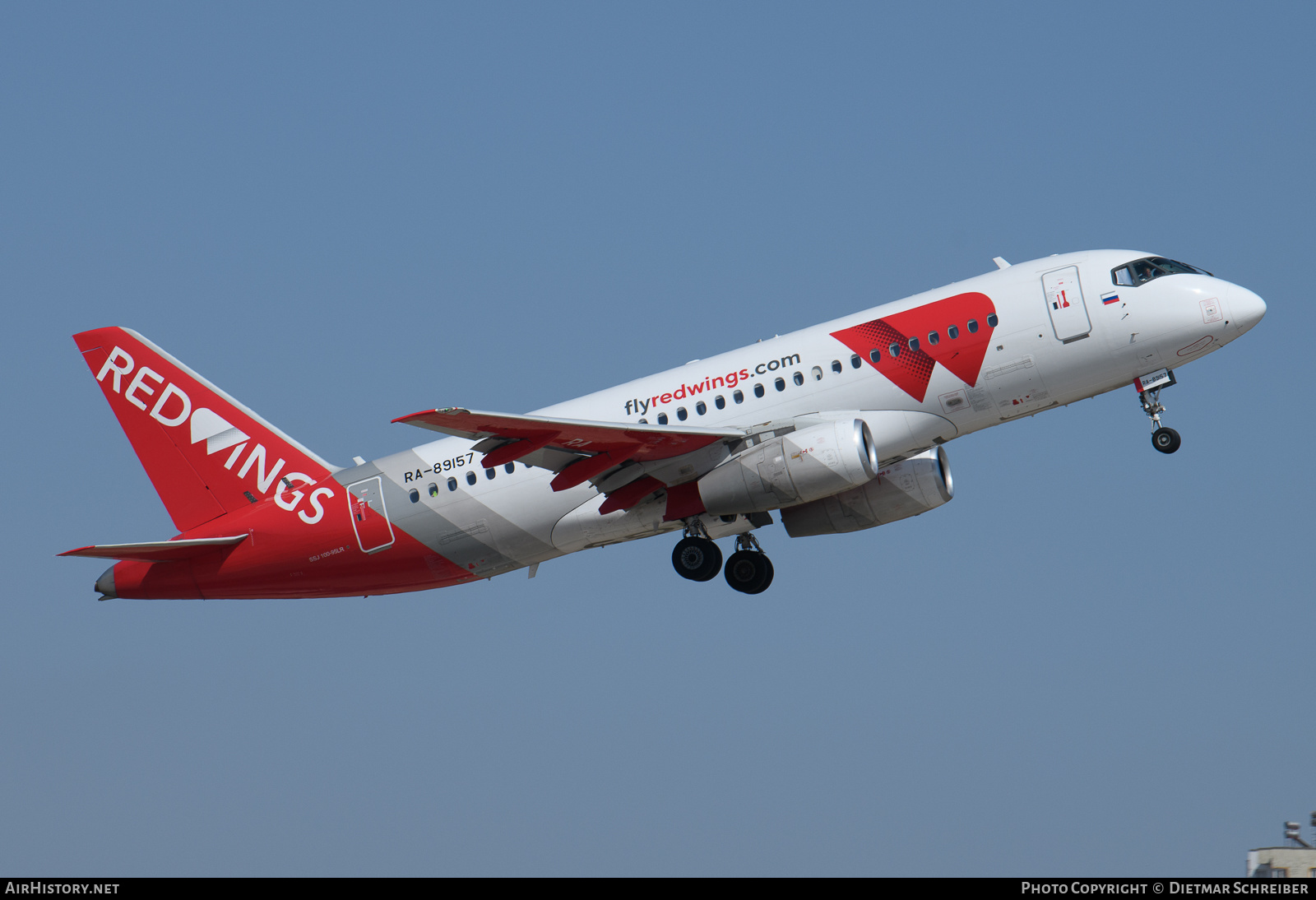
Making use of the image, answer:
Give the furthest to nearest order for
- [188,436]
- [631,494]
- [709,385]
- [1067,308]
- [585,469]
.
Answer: [188,436] → [631,494] → [709,385] → [585,469] → [1067,308]

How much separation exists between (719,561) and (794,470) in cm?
471

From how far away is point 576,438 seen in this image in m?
34.7

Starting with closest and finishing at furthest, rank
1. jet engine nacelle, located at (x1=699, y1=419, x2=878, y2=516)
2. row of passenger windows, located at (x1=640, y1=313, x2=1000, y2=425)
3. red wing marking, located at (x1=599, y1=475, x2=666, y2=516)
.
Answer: jet engine nacelle, located at (x1=699, y1=419, x2=878, y2=516), row of passenger windows, located at (x1=640, y1=313, x2=1000, y2=425), red wing marking, located at (x1=599, y1=475, x2=666, y2=516)

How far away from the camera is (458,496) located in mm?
38219

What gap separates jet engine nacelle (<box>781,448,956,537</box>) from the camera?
38.8 metres

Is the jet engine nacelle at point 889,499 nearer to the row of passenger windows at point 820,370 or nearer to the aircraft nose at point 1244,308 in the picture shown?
the row of passenger windows at point 820,370

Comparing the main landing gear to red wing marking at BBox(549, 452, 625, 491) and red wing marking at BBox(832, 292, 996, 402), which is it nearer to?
red wing marking at BBox(549, 452, 625, 491)

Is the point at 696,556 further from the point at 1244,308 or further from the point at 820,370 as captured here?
the point at 1244,308

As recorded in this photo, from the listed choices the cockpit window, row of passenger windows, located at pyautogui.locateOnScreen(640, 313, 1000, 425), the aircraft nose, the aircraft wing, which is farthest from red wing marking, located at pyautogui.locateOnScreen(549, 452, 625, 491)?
the aircraft nose

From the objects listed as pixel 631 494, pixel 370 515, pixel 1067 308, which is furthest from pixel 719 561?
pixel 1067 308

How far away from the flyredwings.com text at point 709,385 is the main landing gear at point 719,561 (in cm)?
315

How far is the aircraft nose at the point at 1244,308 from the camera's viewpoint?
34.6 metres

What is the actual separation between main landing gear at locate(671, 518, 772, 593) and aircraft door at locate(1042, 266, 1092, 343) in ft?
32.3

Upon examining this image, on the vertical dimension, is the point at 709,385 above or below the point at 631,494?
above
